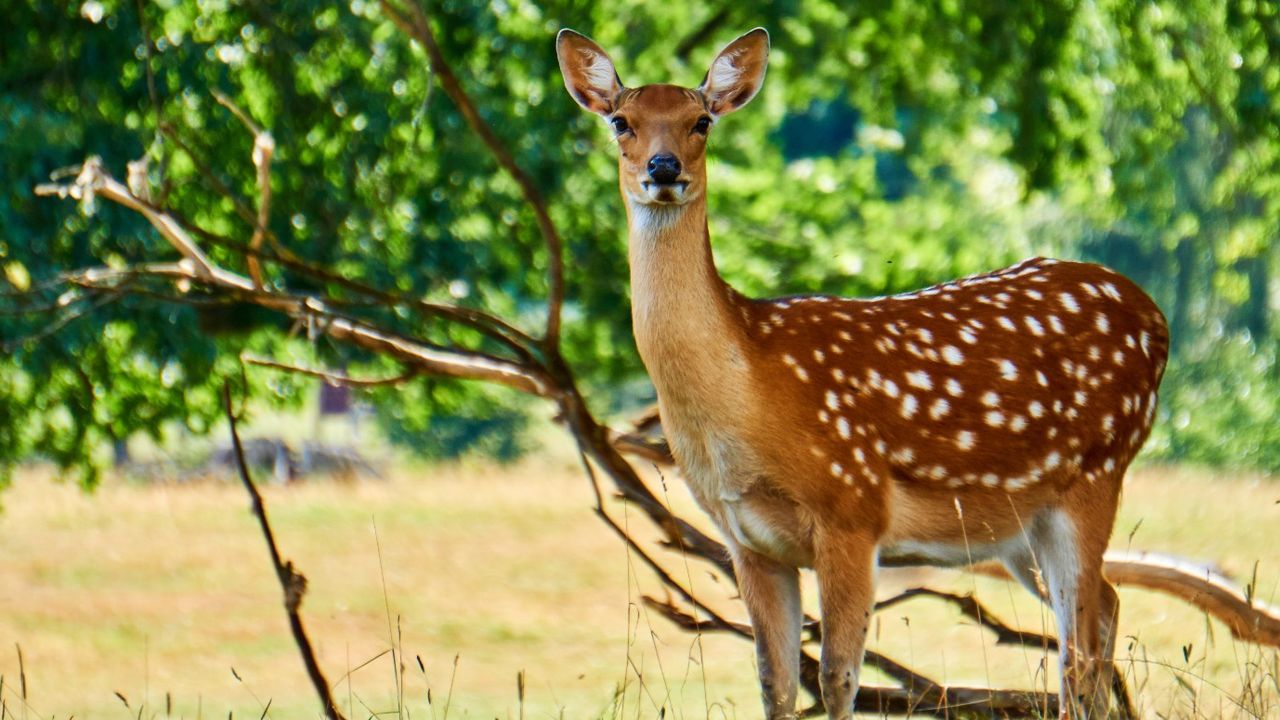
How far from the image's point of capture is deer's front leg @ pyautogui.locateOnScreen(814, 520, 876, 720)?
16.3 feet

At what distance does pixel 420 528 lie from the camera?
24.0m

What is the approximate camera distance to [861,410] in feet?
17.2

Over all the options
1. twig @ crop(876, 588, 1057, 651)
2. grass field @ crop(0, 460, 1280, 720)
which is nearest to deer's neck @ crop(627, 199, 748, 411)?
twig @ crop(876, 588, 1057, 651)

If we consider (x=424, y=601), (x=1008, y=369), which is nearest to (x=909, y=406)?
(x=1008, y=369)

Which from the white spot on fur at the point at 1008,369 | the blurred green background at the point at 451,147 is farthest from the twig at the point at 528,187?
the blurred green background at the point at 451,147

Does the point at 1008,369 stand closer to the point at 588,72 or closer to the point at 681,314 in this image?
the point at 681,314

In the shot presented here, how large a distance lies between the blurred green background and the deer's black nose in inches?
130

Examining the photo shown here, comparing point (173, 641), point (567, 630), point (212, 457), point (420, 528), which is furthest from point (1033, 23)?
point (212, 457)

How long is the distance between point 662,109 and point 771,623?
5.01 feet

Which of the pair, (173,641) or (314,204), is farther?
(173,641)

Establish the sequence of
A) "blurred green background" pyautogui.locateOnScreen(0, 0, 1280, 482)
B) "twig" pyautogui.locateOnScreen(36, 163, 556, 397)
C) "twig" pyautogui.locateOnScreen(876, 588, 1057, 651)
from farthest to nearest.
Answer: "blurred green background" pyautogui.locateOnScreen(0, 0, 1280, 482), "twig" pyautogui.locateOnScreen(36, 163, 556, 397), "twig" pyautogui.locateOnScreen(876, 588, 1057, 651)

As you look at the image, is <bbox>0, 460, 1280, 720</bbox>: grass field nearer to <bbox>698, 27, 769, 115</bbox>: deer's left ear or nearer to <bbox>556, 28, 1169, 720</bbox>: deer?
<bbox>556, 28, 1169, 720</bbox>: deer

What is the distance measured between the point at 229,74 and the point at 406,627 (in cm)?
761

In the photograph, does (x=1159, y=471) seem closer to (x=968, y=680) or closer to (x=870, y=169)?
(x=870, y=169)
